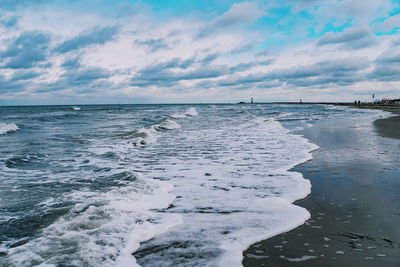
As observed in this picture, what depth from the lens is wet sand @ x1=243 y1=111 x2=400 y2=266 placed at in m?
3.72

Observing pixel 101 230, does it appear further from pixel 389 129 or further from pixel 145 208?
pixel 389 129

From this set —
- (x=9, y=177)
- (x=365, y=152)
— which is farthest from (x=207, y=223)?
(x=365, y=152)

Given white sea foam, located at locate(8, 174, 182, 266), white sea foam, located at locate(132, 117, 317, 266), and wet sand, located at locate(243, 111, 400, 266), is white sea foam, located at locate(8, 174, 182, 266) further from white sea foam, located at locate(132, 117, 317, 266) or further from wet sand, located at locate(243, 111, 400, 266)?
wet sand, located at locate(243, 111, 400, 266)

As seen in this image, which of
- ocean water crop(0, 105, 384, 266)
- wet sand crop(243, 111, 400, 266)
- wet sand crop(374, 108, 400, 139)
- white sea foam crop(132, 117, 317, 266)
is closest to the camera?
wet sand crop(243, 111, 400, 266)

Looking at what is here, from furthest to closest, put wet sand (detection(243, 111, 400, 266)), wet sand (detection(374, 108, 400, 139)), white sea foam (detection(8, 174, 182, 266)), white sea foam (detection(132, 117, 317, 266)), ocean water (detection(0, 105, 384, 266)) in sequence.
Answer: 1. wet sand (detection(374, 108, 400, 139))
2. white sea foam (detection(132, 117, 317, 266))
3. ocean water (detection(0, 105, 384, 266))
4. white sea foam (detection(8, 174, 182, 266))
5. wet sand (detection(243, 111, 400, 266))

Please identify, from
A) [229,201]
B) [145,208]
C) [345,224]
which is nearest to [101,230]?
[145,208]

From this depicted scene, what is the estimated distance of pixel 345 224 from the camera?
4676 millimetres

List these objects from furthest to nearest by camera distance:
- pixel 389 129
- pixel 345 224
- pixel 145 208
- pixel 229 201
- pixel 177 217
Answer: pixel 389 129, pixel 229 201, pixel 145 208, pixel 177 217, pixel 345 224

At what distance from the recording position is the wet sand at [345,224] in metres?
3.72

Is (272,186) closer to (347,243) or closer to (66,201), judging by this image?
(347,243)

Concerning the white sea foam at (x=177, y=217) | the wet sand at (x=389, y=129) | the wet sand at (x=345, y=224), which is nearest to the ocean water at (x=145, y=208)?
the white sea foam at (x=177, y=217)

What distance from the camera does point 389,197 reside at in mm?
5801

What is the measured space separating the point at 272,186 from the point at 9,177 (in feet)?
23.0

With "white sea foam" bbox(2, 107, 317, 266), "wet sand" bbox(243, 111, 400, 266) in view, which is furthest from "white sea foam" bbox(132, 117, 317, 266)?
"wet sand" bbox(243, 111, 400, 266)
